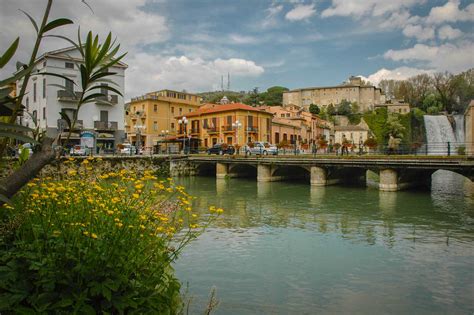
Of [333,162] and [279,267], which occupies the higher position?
[333,162]

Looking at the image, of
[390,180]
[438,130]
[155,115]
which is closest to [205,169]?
[390,180]

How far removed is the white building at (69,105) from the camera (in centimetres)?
4197

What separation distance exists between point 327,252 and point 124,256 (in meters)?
7.80

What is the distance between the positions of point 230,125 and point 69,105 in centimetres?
2131

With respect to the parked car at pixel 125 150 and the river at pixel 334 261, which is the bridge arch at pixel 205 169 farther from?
the river at pixel 334 261

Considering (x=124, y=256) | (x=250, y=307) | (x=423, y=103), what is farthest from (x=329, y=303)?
(x=423, y=103)

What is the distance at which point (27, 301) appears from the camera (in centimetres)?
390

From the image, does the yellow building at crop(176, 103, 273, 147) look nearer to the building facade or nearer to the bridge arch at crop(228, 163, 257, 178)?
the bridge arch at crop(228, 163, 257, 178)

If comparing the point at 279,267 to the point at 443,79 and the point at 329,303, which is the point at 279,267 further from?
the point at 443,79

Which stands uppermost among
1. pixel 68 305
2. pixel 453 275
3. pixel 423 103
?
pixel 423 103

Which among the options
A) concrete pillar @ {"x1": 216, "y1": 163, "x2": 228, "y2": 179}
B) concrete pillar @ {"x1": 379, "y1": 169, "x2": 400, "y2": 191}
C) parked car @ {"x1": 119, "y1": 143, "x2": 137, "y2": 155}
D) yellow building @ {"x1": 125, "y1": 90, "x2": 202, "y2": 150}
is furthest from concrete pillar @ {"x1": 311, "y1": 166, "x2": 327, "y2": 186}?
yellow building @ {"x1": 125, "y1": 90, "x2": 202, "y2": 150}

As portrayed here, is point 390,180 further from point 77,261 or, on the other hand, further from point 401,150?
point 77,261

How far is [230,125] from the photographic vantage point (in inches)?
2206

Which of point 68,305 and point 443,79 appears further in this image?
point 443,79
